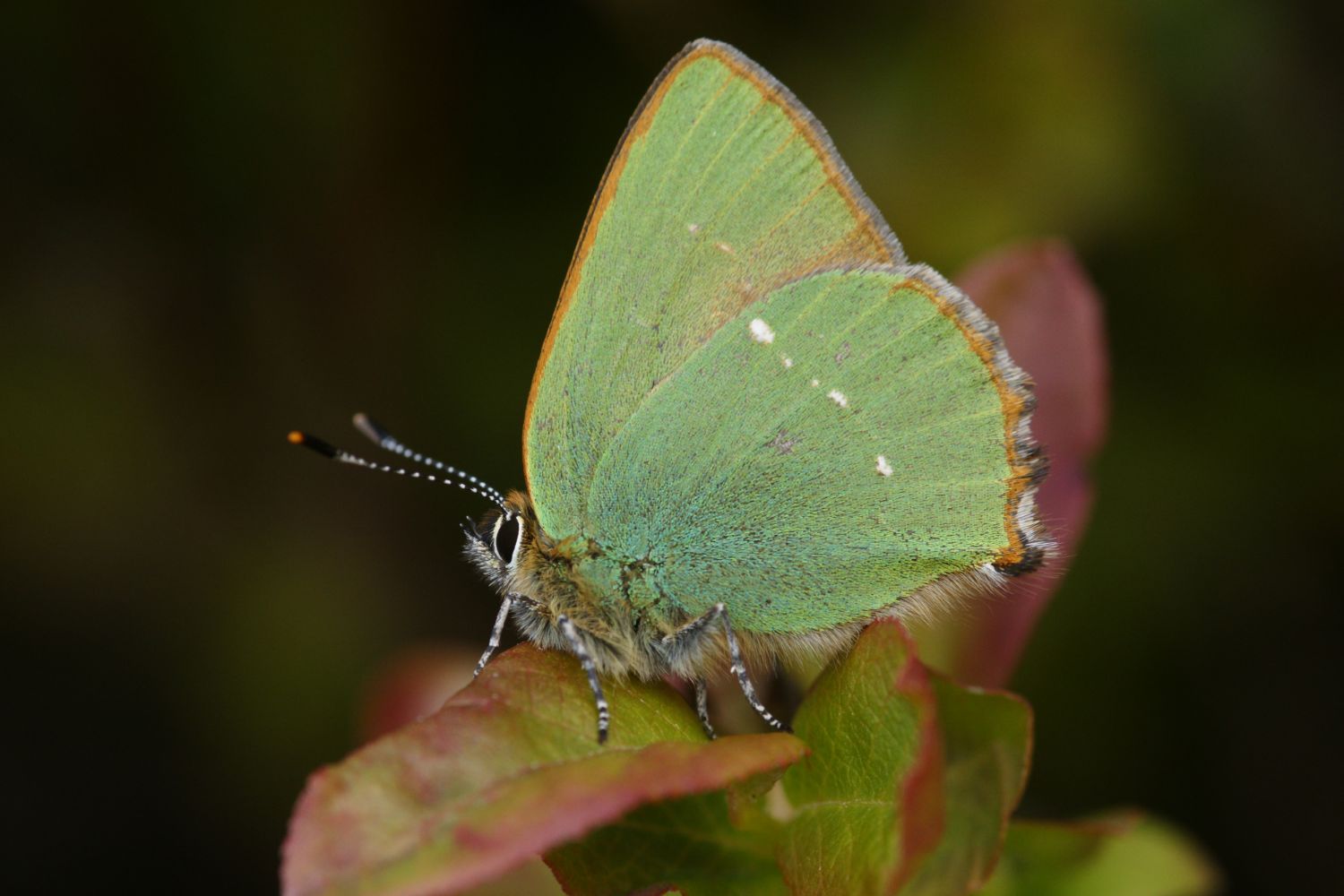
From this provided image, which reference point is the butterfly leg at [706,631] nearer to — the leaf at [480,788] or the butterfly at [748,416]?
the butterfly at [748,416]

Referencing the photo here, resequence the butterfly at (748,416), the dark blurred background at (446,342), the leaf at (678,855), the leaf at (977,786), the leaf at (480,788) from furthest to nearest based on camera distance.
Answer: the dark blurred background at (446,342) < the butterfly at (748,416) < the leaf at (678,855) < the leaf at (977,786) < the leaf at (480,788)

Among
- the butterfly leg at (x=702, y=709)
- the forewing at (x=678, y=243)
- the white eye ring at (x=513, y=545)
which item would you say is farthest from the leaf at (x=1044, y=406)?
the white eye ring at (x=513, y=545)

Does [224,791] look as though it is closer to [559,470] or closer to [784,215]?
[559,470]

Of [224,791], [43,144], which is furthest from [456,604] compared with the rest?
[43,144]

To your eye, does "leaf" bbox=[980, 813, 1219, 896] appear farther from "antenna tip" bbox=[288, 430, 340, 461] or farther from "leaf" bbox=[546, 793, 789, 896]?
"antenna tip" bbox=[288, 430, 340, 461]

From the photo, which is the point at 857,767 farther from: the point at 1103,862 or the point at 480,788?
the point at 1103,862

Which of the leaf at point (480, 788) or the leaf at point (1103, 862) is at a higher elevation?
the leaf at point (480, 788)

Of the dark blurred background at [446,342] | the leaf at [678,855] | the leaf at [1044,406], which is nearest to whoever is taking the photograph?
the leaf at [678,855]

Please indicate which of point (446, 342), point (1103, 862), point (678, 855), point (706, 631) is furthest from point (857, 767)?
point (446, 342)
